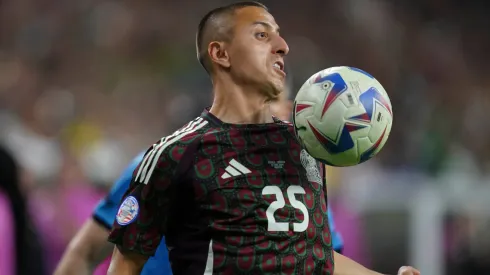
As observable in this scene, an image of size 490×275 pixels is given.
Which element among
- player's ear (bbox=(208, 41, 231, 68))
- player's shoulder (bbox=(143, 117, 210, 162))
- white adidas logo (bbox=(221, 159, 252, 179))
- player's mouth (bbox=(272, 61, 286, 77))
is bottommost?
white adidas logo (bbox=(221, 159, 252, 179))

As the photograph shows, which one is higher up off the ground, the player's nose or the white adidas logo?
the player's nose

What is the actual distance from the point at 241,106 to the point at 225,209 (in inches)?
16.4

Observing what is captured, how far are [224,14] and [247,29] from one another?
12 cm

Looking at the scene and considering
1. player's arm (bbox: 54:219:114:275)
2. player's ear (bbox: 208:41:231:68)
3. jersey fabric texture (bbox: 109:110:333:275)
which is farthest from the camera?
player's arm (bbox: 54:219:114:275)

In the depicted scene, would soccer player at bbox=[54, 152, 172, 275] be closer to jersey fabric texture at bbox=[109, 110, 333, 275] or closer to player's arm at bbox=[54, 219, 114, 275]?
player's arm at bbox=[54, 219, 114, 275]

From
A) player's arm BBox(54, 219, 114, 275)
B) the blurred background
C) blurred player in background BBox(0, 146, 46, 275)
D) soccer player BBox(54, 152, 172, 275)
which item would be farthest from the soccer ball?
the blurred background

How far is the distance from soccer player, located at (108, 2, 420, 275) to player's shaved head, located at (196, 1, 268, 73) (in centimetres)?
12

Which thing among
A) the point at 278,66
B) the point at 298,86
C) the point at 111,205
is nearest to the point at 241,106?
the point at 278,66

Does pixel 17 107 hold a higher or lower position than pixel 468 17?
lower

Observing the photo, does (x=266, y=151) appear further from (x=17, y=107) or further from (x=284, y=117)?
(x=17, y=107)

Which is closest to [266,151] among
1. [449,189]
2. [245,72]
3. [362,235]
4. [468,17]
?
[245,72]

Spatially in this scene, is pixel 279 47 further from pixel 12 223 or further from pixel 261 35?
pixel 12 223

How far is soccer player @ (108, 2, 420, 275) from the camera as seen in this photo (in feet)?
9.11

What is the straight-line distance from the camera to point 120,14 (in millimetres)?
9961
